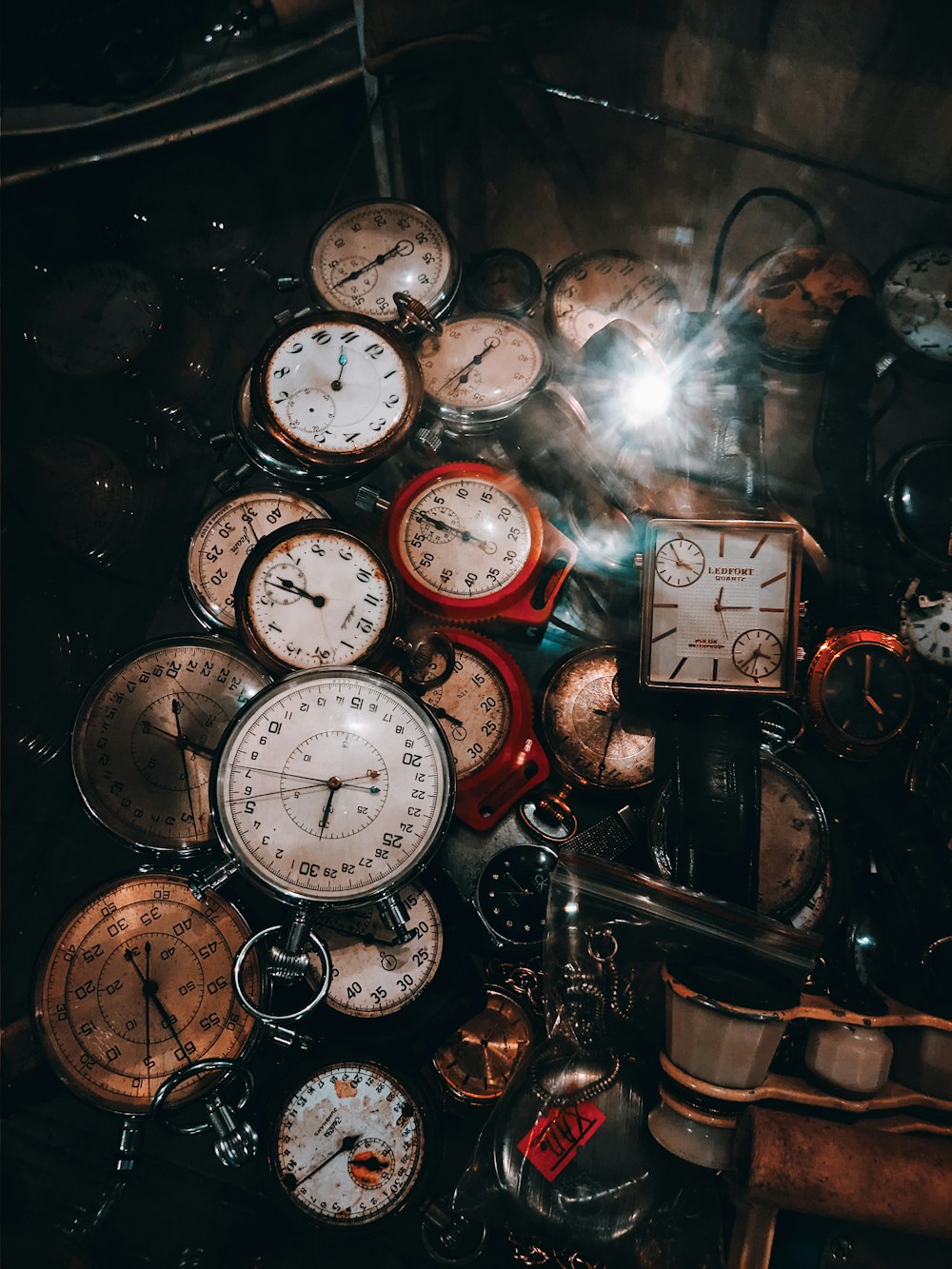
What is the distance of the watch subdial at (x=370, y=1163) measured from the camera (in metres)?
3.26

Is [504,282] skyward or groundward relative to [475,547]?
skyward

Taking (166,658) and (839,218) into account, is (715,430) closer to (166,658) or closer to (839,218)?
(839,218)

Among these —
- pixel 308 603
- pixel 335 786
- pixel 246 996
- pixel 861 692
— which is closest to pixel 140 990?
pixel 246 996

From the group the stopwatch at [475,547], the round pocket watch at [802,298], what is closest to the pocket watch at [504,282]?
the stopwatch at [475,547]

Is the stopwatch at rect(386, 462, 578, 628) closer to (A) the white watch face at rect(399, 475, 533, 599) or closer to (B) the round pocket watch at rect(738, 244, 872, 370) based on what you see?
(A) the white watch face at rect(399, 475, 533, 599)

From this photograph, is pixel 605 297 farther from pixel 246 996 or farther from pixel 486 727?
pixel 246 996

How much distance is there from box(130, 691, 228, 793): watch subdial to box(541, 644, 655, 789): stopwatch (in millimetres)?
1608

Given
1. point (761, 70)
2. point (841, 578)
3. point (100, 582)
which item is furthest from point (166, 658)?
point (761, 70)

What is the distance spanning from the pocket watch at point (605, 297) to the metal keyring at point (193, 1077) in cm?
378

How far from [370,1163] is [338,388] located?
133 inches

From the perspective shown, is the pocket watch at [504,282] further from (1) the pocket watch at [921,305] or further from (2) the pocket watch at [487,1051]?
(2) the pocket watch at [487,1051]

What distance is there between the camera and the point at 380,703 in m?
3.10

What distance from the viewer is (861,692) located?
3.79 m

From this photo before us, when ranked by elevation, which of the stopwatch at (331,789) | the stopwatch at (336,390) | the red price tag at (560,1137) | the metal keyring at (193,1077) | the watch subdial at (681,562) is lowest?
the red price tag at (560,1137)
